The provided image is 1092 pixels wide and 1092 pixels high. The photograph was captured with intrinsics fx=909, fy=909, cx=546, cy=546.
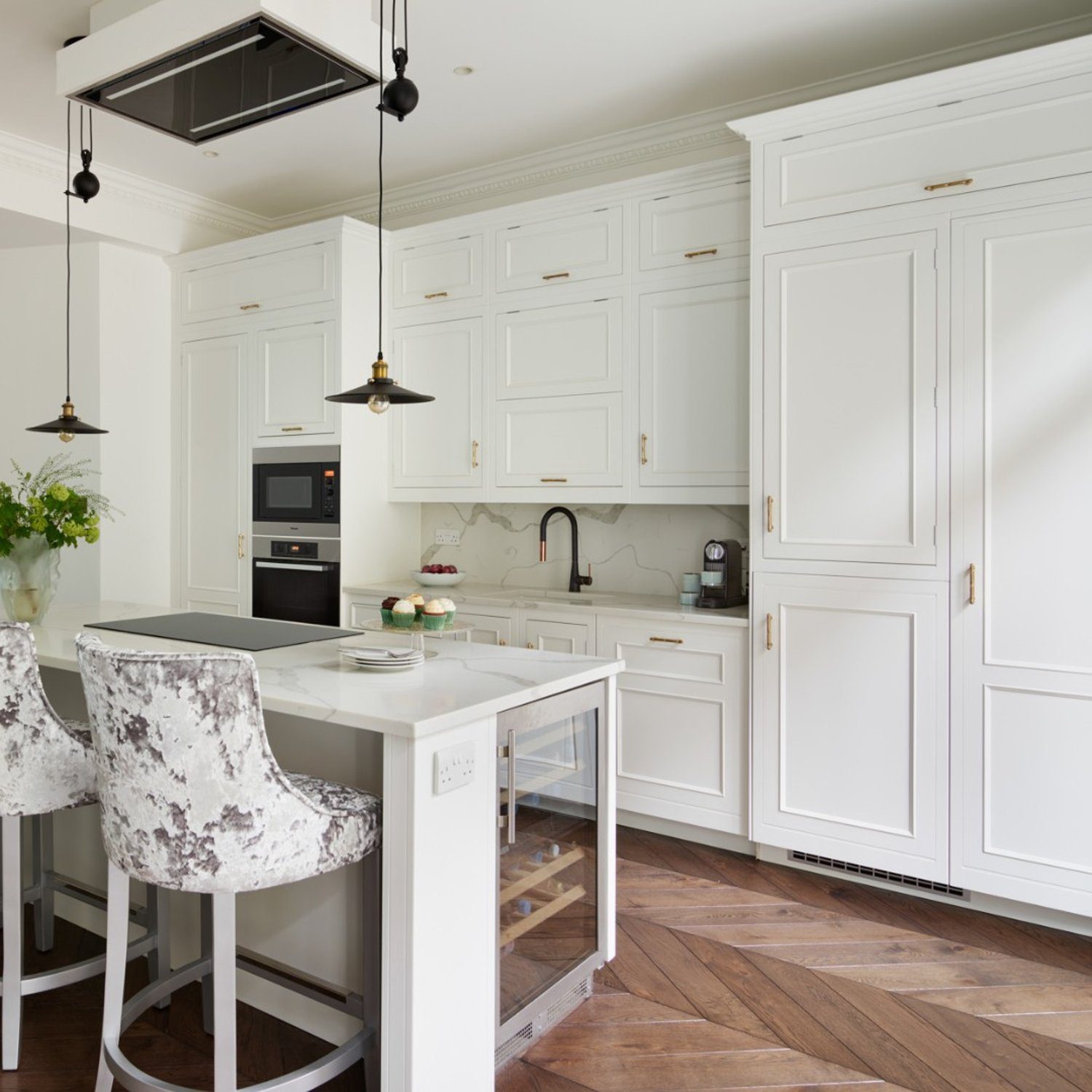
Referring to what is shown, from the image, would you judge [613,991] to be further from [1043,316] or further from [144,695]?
[1043,316]

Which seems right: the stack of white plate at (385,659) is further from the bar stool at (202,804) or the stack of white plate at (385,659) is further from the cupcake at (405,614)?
the bar stool at (202,804)

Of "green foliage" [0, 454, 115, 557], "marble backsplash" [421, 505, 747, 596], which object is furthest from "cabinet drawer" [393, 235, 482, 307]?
"green foliage" [0, 454, 115, 557]

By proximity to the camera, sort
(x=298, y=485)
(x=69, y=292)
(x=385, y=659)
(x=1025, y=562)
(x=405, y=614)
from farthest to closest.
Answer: (x=69, y=292), (x=298, y=485), (x=1025, y=562), (x=405, y=614), (x=385, y=659)

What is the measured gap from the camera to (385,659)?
7.06 feet

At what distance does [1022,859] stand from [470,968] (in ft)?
5.87

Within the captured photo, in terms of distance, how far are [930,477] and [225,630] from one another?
7.21ft

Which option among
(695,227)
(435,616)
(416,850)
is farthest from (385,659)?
(695,227)

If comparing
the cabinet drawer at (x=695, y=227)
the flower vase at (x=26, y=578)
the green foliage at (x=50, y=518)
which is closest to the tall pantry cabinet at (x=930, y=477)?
the cabinet drawer at (x=695, y=227)

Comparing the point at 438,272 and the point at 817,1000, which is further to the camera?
the point at 438,272

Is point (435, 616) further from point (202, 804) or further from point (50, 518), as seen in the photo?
point (50, 518)

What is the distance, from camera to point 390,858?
1721mm

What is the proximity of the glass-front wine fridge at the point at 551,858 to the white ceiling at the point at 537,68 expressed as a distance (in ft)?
7.46

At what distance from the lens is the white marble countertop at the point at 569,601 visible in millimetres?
3312

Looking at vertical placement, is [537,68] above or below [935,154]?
above
